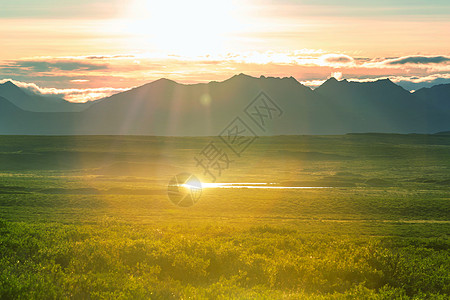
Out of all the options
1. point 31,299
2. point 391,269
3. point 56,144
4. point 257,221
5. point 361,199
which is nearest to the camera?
point 31,299

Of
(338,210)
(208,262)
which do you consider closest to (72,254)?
(208,262)

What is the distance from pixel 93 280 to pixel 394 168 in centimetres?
12088

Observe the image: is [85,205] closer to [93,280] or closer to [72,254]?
[72,254]

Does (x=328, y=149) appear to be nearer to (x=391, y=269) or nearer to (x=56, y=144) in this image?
(x=56, y=144)

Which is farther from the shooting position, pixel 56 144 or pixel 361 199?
pixel 56 144

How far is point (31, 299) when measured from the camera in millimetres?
14266

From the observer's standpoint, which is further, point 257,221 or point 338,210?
point 338,210

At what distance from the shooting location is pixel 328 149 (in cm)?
18075

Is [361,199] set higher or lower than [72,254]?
lower

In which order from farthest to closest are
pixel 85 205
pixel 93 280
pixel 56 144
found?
pixel 56 144
pixel 85 205
pixel 93 280

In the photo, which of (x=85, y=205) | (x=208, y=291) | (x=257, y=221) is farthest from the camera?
(x=85, y=205)

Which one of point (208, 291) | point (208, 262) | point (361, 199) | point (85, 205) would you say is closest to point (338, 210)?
point (361, 199)

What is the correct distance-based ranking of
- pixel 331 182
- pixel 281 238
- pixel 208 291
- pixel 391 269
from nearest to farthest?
pixel 208 291, pixel 391 269, pixel 281 238, pixel 331 182

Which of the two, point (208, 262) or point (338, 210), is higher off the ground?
point (208, 262)
